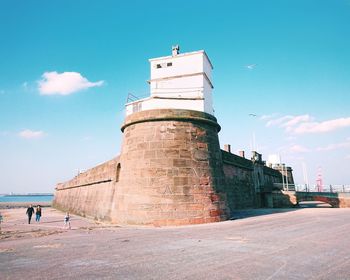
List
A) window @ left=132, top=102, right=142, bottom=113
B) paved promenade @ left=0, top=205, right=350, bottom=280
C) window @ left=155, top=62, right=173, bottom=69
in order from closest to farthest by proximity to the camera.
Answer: paved promenade @ left=0, top=205, right=350, bottom=280 < window @ left=132, top=102, right=142, bottom=113 < window @ left=155, top=62, right=173, bottom=69

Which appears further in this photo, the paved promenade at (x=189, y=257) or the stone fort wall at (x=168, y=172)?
the stone fort wall at (x=168, y=172)

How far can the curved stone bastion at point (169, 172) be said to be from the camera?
13.2 metres

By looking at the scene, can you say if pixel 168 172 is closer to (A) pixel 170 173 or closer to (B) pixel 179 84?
(A) pixel 170 173

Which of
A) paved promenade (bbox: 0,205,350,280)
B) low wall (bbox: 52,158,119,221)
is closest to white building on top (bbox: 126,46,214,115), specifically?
low wall (bbox: 52,158,119,221)

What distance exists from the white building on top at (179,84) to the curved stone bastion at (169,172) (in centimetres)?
107

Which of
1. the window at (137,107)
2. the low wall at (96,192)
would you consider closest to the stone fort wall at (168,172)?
the low wall at (96,192)

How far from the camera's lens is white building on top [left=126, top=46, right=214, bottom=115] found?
1574 cm

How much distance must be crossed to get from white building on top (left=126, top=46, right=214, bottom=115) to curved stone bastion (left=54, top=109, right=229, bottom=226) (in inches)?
42.2

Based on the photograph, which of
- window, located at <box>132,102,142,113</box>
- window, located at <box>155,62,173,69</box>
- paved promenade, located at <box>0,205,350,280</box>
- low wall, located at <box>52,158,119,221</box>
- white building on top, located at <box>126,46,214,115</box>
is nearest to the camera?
paved promenade, located at <box>0,205,350,280</box>

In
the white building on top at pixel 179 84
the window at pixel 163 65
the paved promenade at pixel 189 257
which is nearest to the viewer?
the paved promenade at pixel 189 257

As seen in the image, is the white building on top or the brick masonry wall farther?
the white building on top

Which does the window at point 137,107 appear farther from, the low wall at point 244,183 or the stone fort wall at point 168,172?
the low wall at point 244,183

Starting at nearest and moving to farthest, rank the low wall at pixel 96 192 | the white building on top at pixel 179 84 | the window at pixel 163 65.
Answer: the white building on top at pixel 179 84 < the window at pixel 163 65 < the low wall at pixel 96 192

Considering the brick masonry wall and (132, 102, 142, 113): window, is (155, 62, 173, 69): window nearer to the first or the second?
(132, 102, 142, 113): window
